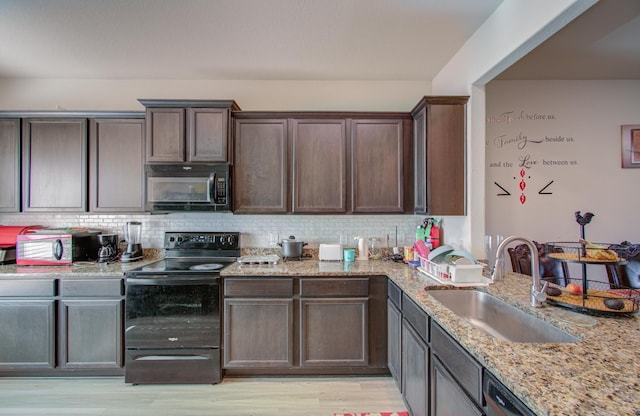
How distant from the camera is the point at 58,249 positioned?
2559 millimetres

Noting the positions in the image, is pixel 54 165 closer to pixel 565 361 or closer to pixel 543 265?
pixel 565 361

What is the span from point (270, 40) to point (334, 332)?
2495 mm

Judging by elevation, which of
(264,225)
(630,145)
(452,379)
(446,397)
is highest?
(630,145)

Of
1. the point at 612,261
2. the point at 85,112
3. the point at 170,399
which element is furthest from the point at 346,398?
the point at 85,112

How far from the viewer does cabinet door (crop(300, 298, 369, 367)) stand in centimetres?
234

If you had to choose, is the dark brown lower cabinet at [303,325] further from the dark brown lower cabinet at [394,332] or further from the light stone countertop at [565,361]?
the light stone countertop at [565,361]

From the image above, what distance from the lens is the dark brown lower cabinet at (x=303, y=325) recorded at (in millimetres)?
2336

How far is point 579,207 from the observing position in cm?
301

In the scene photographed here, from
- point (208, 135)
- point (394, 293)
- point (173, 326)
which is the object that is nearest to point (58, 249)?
point (173, 326)

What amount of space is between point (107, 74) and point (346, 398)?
387 cm

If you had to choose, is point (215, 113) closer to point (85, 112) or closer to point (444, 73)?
point (85, 112)

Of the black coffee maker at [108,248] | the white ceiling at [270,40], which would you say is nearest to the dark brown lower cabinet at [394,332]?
the white ceiling at [270,40]

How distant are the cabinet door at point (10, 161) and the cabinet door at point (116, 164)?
0.68 m

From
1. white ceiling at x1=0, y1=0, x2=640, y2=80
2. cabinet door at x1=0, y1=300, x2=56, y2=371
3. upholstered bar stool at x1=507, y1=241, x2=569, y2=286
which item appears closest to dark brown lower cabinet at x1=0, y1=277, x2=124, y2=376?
cabinet door at x1=0, y1=300, x2=56, y2=371
